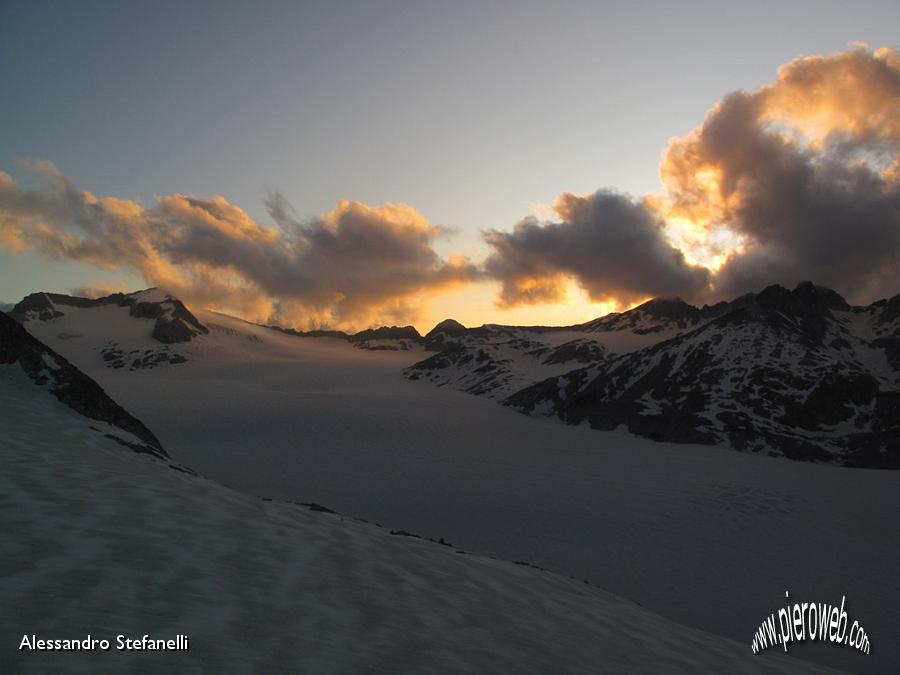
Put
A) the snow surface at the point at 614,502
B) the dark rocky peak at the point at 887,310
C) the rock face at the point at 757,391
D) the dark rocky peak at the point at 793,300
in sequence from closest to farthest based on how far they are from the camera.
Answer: the snow surface at the point at 614,502 → the rock face at the point at 757,391 → the dark rocky peak at the point at 793,300 → the dark rocky peak at the point at 887,310

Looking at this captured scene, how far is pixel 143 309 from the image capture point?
144 metres

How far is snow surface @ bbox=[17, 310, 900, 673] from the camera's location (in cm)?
1227

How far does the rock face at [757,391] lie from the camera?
32219 mm

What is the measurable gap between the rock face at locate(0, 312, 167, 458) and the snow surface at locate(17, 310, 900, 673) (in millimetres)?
5890

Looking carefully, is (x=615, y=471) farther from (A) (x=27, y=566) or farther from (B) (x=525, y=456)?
(A) (x=27, y=566)

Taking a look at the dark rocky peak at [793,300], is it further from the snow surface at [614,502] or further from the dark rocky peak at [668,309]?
the dark rocky peak at [668,309]

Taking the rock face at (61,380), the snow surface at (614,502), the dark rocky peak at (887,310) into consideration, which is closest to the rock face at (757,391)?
the snow surface at (614,502)

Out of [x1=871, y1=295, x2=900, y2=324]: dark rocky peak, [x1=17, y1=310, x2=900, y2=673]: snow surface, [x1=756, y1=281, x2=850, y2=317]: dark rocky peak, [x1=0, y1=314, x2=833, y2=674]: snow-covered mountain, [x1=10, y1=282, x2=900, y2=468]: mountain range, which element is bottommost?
[x1=17, y1=310, x2=900, y2=673]: snow surface

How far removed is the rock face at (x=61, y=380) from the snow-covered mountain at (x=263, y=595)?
4.21 metres

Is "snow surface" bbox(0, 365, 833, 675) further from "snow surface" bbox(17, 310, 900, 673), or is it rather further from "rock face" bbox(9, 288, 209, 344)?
"rock face" bbox(9, 288, 209, 344)

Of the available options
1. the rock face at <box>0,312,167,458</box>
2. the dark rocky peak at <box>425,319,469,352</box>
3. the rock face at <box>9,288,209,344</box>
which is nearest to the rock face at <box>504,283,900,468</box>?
the rock face at <box>0,312,167,458</box>

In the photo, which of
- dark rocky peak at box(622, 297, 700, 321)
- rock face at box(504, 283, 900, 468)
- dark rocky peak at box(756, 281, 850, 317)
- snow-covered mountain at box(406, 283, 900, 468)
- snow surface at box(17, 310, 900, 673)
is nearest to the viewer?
snow surface at box(17, 310, 900, 673)

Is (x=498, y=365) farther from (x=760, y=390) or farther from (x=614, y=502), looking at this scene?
(x=614, y=502)

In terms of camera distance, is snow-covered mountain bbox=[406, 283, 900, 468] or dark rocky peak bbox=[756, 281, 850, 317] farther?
dark rocky peak bbox=[756, 281, 850, 317]
